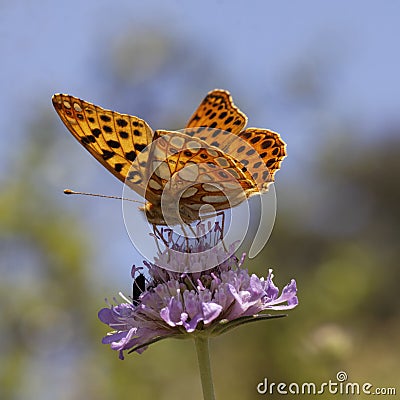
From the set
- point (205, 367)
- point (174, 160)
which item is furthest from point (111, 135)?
point (205, 367)

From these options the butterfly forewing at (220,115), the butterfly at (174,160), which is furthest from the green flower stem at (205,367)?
the butterfly forewing at (220,115)

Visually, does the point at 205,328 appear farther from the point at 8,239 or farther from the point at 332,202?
the point at 332,202

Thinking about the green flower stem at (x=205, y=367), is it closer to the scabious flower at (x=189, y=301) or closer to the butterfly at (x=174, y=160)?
the scabious flower at (x=189, y=301)

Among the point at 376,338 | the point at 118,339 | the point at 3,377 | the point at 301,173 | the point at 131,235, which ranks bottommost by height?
the point at 376,338

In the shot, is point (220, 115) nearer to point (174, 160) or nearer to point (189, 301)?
point (174, 160)

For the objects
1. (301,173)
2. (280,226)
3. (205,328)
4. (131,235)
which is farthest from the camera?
(280,226)

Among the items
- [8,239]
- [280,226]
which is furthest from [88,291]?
[280,226]
